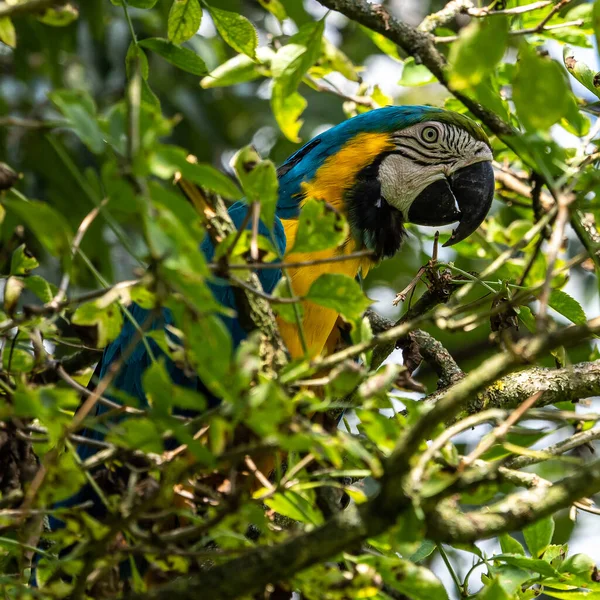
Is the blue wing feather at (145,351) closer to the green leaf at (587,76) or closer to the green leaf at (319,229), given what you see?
the green leaf at (587,76)

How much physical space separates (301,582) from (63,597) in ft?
1.26

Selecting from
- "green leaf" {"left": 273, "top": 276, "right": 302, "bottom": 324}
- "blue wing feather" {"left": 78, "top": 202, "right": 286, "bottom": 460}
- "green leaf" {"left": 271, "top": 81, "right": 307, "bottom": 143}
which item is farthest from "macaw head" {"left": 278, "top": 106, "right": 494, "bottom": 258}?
"green leaf" {"left": 273, "top": 276, "right": 302, "bottom": 324}

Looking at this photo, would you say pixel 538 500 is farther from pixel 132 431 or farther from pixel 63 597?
pixel 63 597

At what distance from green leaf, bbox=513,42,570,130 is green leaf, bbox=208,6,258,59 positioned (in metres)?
0.94

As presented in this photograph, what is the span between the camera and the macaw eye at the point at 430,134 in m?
2.92

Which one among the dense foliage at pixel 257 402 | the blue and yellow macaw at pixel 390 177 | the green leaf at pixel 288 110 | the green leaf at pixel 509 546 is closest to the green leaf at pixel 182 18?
the dense foliage at pixel 257 402

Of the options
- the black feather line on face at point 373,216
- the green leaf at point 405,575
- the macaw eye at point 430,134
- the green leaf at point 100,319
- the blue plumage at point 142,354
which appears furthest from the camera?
the macaw eye at point 430,134

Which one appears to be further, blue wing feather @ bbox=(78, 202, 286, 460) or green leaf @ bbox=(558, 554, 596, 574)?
blue wing feather @ bbox=(78, 202, 286, 460)

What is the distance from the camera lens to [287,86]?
1.64 m

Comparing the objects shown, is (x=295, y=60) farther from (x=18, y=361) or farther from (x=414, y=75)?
(x=414, y=75)

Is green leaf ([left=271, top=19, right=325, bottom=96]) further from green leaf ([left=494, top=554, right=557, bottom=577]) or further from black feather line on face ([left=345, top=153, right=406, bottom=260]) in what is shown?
black feather line on face ([left=345, top=153, right=406, bottom=260])

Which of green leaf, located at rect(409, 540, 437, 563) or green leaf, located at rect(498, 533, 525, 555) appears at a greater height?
green leaf, located at rect(498, 533, 525, 555)

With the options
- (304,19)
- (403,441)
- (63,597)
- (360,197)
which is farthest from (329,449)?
(304,19)

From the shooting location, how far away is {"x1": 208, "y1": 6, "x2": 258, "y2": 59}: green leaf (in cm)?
186
